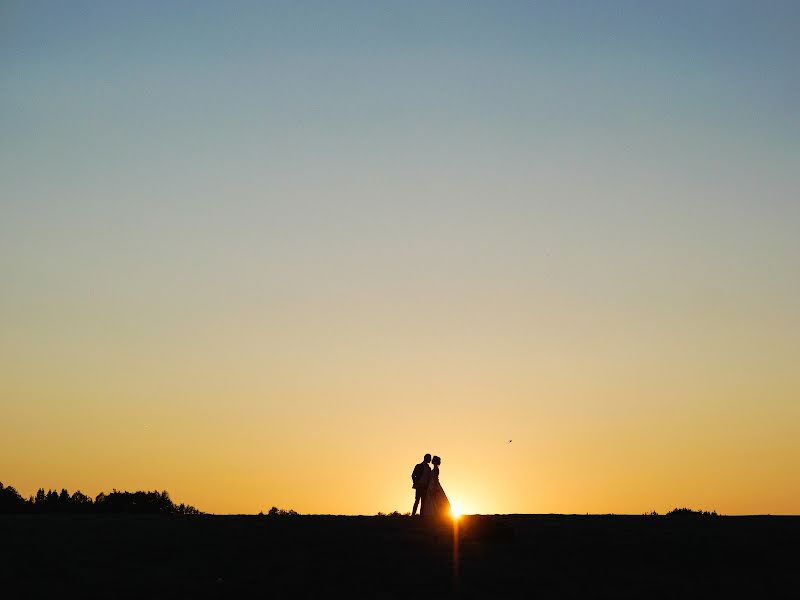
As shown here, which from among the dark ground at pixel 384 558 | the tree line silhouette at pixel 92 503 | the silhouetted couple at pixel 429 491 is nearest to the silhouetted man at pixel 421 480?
the silhouetted couple at pixel 429 491

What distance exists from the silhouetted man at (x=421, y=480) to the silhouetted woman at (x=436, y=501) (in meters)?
0.17

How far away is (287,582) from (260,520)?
986 cm

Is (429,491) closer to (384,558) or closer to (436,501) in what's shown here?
(436,501)

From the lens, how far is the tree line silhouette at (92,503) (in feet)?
213

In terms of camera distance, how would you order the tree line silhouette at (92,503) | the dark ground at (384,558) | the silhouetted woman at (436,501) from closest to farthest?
the dark ground at (384,558), the silhouetted woman at (436,501), the tree line silhouette at (92,503)

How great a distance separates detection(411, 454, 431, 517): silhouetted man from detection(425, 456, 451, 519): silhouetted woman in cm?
17

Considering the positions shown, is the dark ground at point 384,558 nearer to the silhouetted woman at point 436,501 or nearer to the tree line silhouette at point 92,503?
the silhouetted woman at point 436,501

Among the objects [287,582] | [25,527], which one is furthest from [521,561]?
[25,527]

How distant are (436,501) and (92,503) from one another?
2732 cm

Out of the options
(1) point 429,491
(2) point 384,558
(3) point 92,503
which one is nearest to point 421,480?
(1) point 429,491

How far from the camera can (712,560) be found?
36.2 metres

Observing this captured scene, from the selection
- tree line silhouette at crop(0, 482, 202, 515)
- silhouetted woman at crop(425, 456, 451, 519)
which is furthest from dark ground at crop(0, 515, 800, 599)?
tree line silhouette at crop(0, 482, 202, 515)

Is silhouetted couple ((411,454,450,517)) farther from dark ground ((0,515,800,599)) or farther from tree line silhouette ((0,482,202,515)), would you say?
tree line silhouette ((0,482,202,515))

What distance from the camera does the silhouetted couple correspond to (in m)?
45.5
